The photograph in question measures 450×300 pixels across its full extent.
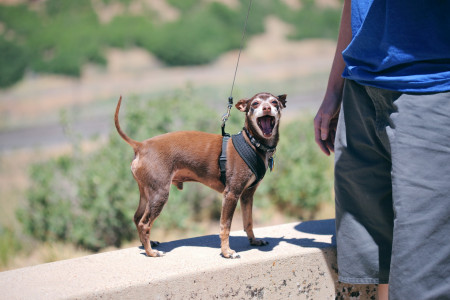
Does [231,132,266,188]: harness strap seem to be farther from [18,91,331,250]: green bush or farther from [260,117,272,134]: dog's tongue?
[18,91,331,250]: green bush

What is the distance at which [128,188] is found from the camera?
5.39 meters

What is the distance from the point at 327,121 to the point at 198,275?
1.07 m

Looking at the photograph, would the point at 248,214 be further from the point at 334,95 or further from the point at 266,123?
the point at 334,95

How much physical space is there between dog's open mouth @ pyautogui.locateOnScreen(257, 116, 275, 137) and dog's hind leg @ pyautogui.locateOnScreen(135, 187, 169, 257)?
2.00 ft

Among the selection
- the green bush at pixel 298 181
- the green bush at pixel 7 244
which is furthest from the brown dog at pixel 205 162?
the green bush at pixel 298 181

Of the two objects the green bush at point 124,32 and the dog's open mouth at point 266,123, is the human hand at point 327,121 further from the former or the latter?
the green bush at point 124,32

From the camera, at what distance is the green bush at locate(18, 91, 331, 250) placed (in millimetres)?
5438

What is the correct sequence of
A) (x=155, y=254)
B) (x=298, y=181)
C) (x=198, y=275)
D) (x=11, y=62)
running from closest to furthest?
(x=198, y=275)
(x=155, y=254)
(x=298, y=181)
(x=11, y=62)

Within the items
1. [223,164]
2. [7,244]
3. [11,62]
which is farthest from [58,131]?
[223,164]

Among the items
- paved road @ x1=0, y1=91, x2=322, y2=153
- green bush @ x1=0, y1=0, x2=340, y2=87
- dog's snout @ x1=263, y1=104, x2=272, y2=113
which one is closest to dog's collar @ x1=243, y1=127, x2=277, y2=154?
dog's snout @ x1=263, y1=104, x2=272, y2=113

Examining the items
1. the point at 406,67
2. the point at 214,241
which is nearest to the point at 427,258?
the point at 406,67

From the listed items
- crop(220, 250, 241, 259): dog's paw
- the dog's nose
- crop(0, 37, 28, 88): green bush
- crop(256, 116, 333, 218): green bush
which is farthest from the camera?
crop(0, 37, 28, 88): green bush

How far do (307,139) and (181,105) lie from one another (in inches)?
72.0

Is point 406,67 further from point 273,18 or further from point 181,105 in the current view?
point 273,18
